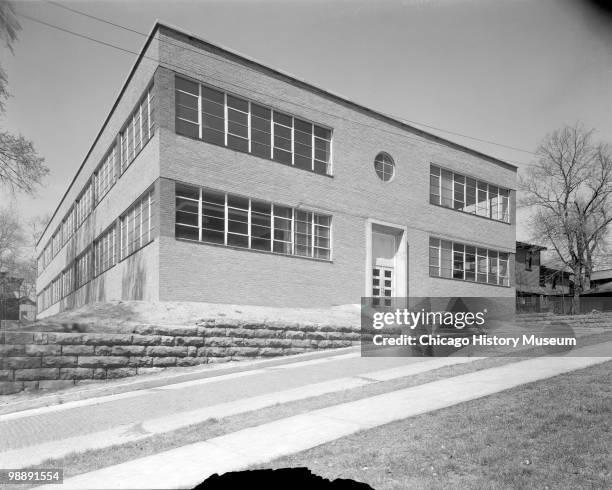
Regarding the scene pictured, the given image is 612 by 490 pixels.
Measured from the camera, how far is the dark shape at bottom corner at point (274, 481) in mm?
2865

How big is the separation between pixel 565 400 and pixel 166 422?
4.57m

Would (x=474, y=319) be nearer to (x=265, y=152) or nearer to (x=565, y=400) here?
(x=565, y=400)

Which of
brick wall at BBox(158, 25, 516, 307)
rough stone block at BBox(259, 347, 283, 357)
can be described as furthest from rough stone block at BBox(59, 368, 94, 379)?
brick wall at BBox(158, 25, 516, 307)

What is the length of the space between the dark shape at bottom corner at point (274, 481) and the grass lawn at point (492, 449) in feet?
0.77

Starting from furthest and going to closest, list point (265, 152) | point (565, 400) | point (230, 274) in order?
1. point (265, 152)
2. point (230, 274)
3. point (565, 400)

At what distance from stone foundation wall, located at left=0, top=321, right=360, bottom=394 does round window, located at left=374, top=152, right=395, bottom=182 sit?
272 inches

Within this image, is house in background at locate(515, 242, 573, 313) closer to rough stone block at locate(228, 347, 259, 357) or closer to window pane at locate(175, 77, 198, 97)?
rough stone block at locate(228, 347, 259, 357)

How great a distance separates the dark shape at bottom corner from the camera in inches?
113

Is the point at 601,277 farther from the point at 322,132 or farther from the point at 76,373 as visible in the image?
the point at 322,132

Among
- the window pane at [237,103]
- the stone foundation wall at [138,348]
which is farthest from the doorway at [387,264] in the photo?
the window pane at [237,103]

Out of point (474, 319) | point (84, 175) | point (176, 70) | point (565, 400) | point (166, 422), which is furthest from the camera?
point (176, 70)

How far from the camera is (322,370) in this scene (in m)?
10.4

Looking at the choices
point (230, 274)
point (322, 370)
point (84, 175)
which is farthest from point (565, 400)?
point (230, 274)

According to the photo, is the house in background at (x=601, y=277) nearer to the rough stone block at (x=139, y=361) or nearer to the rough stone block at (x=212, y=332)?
the rough stone block at (x=139, y=361)
